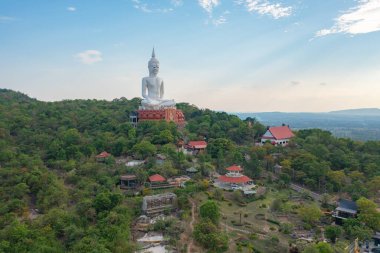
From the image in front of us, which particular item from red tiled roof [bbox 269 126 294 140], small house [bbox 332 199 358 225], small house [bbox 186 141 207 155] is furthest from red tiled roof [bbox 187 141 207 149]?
small house [bbox 332 199 358 225]

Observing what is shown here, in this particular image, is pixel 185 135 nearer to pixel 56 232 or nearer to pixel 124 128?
pixel 124 128

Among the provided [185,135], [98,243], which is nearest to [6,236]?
[98,243]

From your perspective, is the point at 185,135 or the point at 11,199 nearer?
the point at 11,199

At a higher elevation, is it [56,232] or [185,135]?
[185,135]

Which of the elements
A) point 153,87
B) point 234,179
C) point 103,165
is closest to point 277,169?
point 234,179

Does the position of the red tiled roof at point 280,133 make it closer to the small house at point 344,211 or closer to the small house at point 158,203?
the small house at point 344,211

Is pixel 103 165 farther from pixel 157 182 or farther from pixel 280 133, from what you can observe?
pixel 280 133

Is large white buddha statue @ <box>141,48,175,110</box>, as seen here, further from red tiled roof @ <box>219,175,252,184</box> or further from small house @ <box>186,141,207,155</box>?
red tiled roof @ <box>219,175,252,184</box>
